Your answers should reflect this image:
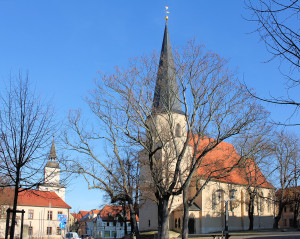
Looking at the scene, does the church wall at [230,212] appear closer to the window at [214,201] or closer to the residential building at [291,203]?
the window at [214,201]

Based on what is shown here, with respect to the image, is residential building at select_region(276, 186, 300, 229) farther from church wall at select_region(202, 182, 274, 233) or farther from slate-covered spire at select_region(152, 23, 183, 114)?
slate-covered spire at select_region(152, 23, 183, 114)

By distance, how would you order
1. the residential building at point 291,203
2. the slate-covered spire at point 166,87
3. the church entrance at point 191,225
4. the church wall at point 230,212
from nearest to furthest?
the slate-covered spire at point 166,87
the residential building at point 291,203
the church entrance at point 191,225
the church wall at point 230,212

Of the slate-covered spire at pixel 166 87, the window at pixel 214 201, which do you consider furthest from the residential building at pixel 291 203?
the slate-covered spire at pixel 166 87

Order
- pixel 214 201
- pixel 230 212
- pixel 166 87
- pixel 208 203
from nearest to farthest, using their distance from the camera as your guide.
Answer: pixel 166 87 → pixel 208 203 → pixel 214 201 → pixel 230 212

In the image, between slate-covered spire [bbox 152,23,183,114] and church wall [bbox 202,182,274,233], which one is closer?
slate-covered spire [bbox 152,23,183,114]

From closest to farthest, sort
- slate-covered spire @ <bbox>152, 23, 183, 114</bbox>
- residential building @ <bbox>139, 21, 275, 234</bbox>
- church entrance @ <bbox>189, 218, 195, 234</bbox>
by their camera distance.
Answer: slate-covered spire @ <bbox>152, 23, 183, 114</bbox> < residential building @ <bbox>139, 21, 275, 234</bbox> < church entrance @ <bbox>189, 218, 195, 234</bbox>

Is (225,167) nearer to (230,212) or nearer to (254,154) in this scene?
(254,154)

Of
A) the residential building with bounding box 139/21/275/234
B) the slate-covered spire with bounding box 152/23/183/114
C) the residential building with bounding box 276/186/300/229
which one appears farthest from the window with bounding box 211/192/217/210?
the slate-covered spire with bounding box 152/23/183/114

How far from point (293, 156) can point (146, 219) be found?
66.5 ft

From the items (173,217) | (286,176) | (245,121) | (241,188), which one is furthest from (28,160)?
(241,188)

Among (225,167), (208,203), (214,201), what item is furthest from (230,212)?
(225,167)

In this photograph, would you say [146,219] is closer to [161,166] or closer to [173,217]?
[173,217]

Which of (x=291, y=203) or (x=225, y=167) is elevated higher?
(x=225, y=167)

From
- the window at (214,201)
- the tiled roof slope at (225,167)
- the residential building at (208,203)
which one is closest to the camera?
the tiled roof slope at (225,167)
